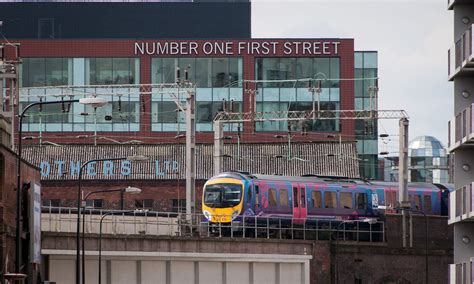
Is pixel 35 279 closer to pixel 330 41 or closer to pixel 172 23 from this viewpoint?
pixel 330 41

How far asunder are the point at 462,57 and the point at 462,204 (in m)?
5.09

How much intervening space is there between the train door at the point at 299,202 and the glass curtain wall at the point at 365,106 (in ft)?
154

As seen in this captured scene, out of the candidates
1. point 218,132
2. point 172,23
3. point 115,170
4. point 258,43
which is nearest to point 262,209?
point 218,132

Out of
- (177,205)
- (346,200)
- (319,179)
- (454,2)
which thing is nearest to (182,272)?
(319,179)

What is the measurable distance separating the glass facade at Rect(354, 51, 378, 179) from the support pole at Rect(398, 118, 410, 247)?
43932mm

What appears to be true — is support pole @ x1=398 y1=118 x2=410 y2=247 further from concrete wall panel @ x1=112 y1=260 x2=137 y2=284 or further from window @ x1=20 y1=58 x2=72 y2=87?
window @ x1=20 y1=58 x2=72 y2=87

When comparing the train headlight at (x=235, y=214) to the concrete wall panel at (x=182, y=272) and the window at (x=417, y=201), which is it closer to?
the concrete wall panel at (x=182, y=272)

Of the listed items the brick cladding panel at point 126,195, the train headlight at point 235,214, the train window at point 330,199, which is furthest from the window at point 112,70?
the train headlight at point 235,214

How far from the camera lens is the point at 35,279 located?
244 feet

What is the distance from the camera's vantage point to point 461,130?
61094 millimetres

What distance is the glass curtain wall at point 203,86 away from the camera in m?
145

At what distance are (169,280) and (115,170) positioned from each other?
153ft

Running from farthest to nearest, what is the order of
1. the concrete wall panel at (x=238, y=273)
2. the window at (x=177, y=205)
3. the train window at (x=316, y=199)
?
the window at (x=177, y=205), the train window at (x=316, y=199), the concrete wall panel at (x=238, y=273)

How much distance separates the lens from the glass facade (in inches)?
5955
